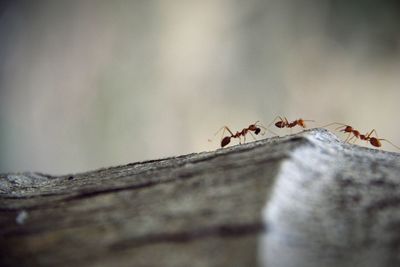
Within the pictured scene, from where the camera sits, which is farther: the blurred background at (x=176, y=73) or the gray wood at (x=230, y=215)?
the blurred background at (x=176, y=73)

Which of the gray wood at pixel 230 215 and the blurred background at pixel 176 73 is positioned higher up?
the blurred background at pixel 176 73

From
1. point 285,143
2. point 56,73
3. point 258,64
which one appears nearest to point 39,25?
point 56,73

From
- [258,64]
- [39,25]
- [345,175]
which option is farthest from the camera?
[258,64]

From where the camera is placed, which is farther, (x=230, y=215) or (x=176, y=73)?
(x=176, y=73)

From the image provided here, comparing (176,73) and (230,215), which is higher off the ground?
(176,73)

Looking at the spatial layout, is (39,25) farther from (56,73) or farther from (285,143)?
(285,143)

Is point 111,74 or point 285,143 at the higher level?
point 111,74
